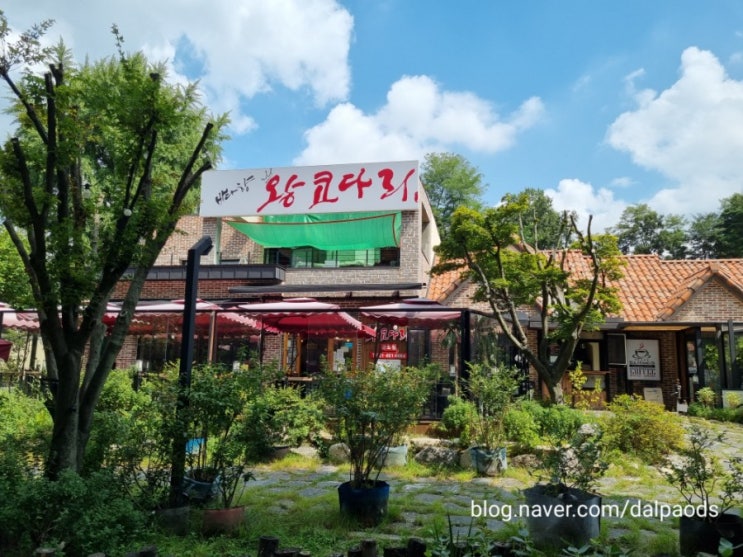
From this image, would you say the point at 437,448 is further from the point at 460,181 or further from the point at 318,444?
the point at 460,181

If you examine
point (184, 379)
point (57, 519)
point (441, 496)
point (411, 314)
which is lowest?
point (441, 496)

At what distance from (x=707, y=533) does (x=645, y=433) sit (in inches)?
180

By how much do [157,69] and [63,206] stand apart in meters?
1.43

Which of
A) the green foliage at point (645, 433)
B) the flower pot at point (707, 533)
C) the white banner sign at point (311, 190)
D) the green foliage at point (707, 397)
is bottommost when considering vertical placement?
the flower pot at point (707, 533)

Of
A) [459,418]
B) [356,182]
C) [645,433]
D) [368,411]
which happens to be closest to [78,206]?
[368,411]

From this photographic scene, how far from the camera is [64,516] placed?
340 cm

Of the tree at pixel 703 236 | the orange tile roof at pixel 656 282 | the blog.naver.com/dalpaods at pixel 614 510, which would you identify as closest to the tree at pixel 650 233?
the tree at pixel 703 236

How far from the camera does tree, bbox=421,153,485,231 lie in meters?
34.5

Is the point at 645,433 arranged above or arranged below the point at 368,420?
below

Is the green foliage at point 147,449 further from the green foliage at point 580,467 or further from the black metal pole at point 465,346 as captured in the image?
the black metal pole at point 465,346

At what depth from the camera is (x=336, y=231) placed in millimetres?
16422

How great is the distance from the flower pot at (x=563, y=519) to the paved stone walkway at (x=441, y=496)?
36 cm

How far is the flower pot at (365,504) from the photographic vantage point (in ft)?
15.6

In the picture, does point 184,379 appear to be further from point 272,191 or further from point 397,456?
point 272,191
